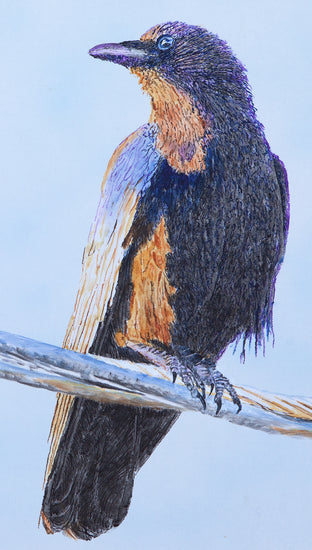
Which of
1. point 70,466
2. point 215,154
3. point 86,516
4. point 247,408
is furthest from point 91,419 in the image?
point 215,154

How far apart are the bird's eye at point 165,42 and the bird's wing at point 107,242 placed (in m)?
0.19

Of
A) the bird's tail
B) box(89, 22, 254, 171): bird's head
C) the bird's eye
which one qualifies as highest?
the bird's eye

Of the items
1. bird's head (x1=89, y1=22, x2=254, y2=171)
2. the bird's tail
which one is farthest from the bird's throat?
the bird's tail

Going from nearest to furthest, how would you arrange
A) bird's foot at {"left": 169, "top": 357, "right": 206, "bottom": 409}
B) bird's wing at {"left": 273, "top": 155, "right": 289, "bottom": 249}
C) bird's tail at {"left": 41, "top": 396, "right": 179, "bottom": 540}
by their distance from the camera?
bird's foot at {"left": 169, "top": 357, "right": 206, "bottom": 409}, bird's tail at {"left": 41, "top": 396, "right": 179, "bottom": 540}, bird's wing at {"left": 273, "top": 155, "right": 289, "bottom": 249}

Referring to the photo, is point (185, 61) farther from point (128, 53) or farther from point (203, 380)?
point (203, 380)

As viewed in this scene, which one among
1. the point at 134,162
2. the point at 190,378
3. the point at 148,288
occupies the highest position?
the point at 134,162

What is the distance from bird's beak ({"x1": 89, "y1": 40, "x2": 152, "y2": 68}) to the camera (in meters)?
1.69

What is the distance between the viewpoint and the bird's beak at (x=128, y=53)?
1.69m

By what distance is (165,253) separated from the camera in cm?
163

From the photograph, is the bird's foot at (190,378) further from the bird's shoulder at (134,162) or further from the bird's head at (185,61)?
the bird's head at (185,61)

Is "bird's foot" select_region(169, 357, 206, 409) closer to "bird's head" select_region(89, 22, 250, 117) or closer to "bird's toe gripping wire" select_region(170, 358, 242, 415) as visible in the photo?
"bird's toe gripping wire" select_region(170, 358, 242, 415)

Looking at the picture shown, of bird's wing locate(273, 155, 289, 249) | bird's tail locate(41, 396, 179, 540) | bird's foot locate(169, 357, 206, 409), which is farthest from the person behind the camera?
bird's wing locate(273, 155, 289, 249)

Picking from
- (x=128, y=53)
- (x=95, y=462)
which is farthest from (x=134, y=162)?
(x=95, y=462)

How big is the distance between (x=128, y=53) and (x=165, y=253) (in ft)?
1.54
